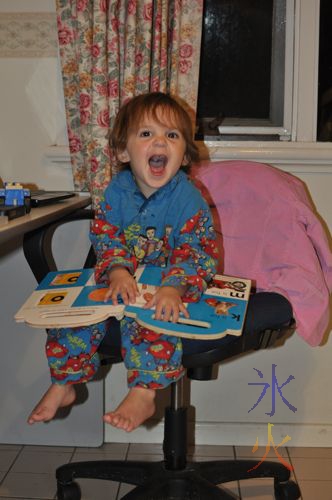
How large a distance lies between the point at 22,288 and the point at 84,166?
0.43 metres

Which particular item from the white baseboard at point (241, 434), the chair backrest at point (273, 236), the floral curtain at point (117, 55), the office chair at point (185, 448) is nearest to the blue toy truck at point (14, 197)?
the office chair at point (185, 448)

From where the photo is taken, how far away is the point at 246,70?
193cm

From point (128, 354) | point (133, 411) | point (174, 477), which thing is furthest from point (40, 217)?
point (174, 477)

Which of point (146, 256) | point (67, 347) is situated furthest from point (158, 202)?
point (67, 347)

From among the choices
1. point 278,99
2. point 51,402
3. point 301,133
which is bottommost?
point 51,402

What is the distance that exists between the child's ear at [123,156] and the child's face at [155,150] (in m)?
0.03

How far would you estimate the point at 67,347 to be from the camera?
49.3 inches

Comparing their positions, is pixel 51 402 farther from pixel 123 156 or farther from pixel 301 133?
pixel 301 133

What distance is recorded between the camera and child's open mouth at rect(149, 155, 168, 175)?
1.37 meters

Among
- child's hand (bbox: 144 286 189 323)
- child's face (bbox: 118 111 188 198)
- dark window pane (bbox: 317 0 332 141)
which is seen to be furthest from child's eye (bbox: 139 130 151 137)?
dark window pane (bbox: 317 0 332 141)

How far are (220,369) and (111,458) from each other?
43 centimetres

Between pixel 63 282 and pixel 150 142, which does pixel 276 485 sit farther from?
pixel 150 142

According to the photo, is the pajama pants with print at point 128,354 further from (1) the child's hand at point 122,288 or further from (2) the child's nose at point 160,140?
(2) the child's nose at point 160,140

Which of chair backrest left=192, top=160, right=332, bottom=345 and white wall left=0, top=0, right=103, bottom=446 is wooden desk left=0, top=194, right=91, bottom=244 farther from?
chair backrest left=192, top=160, right=332, bottom=345
